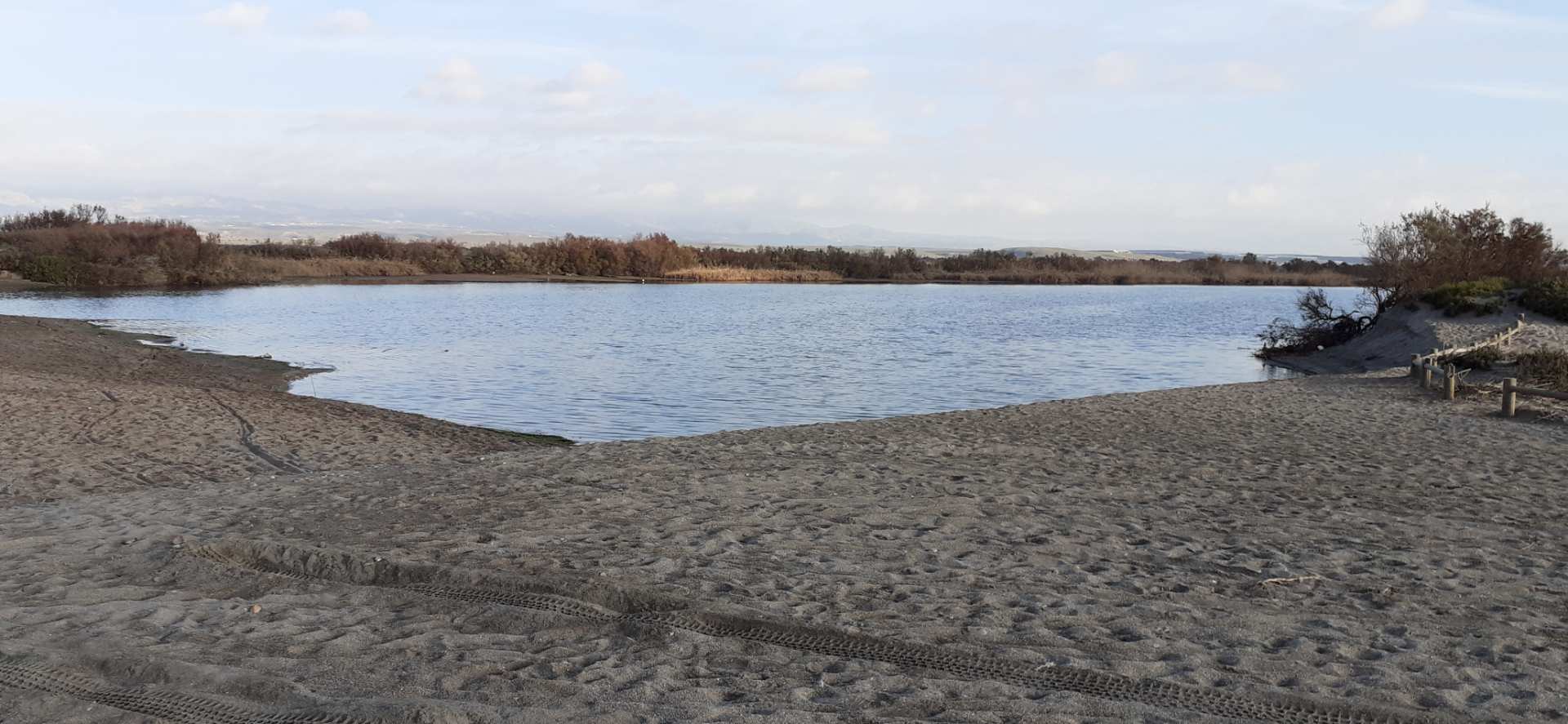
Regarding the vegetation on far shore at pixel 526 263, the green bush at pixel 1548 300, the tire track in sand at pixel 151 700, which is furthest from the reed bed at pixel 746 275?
the tire track in sand at pixel 151 700

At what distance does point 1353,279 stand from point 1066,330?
51.6 m

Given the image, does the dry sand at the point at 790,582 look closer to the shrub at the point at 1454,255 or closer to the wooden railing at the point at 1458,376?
the wooden railing at the point at 1458,376

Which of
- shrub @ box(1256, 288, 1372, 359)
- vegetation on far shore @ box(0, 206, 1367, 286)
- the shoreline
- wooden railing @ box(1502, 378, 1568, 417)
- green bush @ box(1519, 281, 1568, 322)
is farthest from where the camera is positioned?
vegetation on far shore @ box(0, 206, 1367, 286)

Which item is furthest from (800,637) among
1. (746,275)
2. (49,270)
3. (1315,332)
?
(746,275)

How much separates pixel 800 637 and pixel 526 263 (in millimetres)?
78786

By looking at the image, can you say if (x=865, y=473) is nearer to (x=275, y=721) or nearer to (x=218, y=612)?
(x=218, y=612)

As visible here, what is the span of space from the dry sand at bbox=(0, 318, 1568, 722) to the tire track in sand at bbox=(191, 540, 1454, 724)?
0.07ft

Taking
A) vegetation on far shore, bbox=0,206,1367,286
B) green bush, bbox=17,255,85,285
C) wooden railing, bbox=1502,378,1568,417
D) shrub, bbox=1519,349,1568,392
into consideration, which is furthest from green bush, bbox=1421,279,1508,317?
green bush, bbox=17,255,85,285

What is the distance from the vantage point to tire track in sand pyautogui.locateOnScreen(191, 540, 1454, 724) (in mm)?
4949

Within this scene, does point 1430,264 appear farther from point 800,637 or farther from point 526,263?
point 526,263

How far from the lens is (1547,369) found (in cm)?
1911

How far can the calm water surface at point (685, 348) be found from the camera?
792 inches

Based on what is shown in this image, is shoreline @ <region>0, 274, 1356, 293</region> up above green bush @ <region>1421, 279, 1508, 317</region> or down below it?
below

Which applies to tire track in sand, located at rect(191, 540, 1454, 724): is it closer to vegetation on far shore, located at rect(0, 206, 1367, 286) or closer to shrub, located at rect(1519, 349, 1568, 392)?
shrub, located at rect(1519, 349, 1568, 392)
